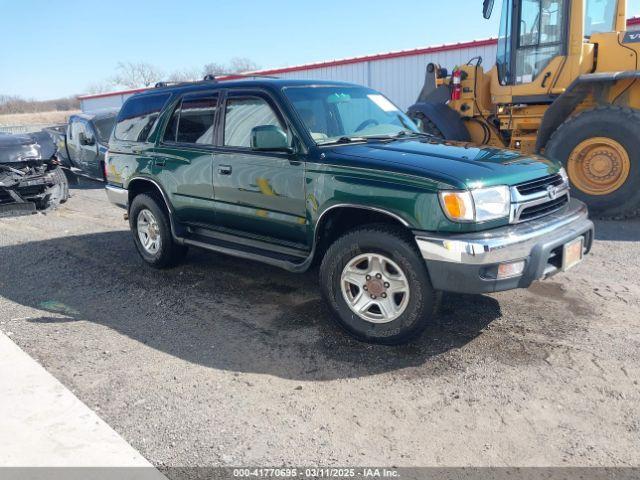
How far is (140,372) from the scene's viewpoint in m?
3.62

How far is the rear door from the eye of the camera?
5070 mm

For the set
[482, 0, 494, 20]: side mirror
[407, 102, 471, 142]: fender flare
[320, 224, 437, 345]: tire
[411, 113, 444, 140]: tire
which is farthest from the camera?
[411, 113, 444, 140]: tire

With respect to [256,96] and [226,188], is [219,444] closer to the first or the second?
[226,188]

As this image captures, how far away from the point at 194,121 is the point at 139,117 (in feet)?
3.48

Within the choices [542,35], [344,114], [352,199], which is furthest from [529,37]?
[352,199]

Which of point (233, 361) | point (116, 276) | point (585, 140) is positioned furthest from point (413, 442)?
point (585, 140)

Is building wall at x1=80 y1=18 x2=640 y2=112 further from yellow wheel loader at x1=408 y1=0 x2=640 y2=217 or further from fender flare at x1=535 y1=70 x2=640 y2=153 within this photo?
fender flare at x1=535 y1=70 x2=640 y2=153

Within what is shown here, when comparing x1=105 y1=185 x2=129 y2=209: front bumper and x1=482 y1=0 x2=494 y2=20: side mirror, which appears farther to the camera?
x1=482 y1=0 x2=494 y2=20: side mirror

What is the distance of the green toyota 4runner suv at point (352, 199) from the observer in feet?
11.4

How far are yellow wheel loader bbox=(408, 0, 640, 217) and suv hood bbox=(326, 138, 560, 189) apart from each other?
3.13 metres

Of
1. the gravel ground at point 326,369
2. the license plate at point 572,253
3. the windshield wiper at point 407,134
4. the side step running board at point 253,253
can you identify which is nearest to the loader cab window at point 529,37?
the gravel ground at point 326,369

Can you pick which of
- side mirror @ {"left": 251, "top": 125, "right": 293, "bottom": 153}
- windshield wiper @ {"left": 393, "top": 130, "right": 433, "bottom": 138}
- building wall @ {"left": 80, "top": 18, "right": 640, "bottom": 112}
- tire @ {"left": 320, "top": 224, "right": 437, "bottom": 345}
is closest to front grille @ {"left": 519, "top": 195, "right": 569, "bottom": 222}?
tire @ {"left": 320, "top": 224, "right": 437, "bottom": 345}

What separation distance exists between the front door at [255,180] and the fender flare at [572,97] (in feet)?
16.9

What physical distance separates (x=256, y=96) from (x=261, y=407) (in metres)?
2.72
